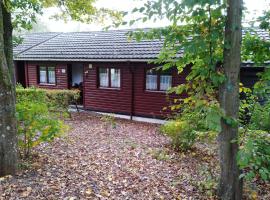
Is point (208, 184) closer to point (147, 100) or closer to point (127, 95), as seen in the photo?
point (147, 100)

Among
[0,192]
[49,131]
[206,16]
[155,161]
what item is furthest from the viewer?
[155,161]

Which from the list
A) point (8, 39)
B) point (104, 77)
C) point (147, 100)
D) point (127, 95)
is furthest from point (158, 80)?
point (8, 39)

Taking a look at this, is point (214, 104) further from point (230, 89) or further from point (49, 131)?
point (49, 131)

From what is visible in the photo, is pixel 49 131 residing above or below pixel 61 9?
below

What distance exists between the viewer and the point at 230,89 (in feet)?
12.3

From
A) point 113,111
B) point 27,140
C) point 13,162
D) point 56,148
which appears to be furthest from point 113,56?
point 13,162

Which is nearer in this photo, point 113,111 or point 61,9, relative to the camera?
point 61,9

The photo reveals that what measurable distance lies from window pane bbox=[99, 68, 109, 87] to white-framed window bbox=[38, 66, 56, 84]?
3368 millimetres

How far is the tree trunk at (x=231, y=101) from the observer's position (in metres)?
3.54

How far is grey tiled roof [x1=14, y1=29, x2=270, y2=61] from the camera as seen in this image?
11.8 m

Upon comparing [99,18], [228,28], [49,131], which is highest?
[99,18]

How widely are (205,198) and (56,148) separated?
3818mm

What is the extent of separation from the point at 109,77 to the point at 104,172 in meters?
8.08

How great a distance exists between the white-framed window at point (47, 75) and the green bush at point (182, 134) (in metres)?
9.87
